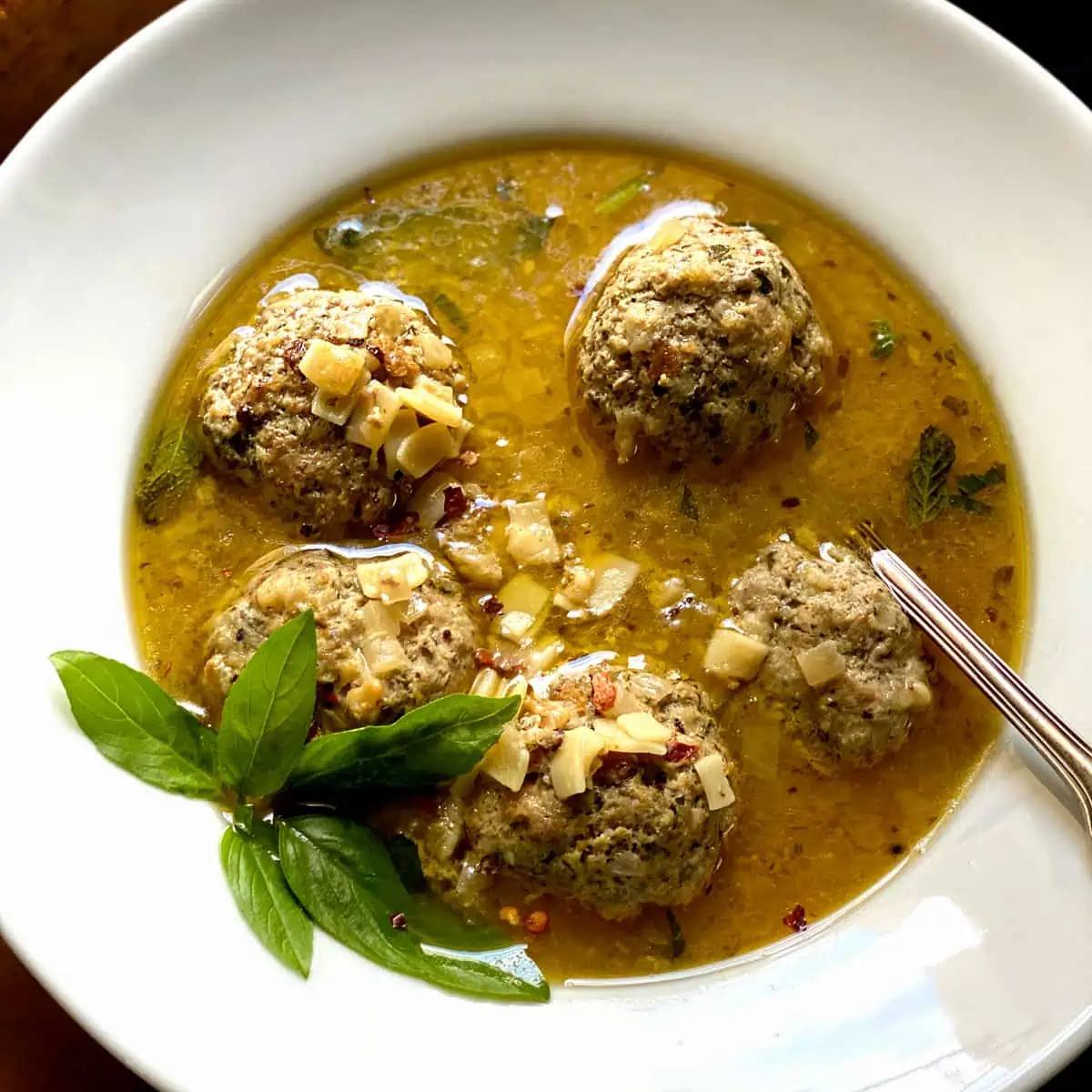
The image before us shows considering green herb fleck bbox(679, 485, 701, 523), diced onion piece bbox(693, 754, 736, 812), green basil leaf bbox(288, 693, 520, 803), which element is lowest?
diced onion piece bbox(693, 754, 736, 812)

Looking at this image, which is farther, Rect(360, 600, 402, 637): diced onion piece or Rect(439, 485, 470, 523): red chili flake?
Rect(439, 485, 470, 523): red chili flake

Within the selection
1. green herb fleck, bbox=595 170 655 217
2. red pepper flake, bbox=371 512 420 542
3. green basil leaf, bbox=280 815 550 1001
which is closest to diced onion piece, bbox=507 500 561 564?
red pepper flake, bbox=371 512 420 542

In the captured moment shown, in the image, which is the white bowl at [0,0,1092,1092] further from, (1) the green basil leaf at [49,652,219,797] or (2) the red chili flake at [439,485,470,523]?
(2) the red chili flake at [439,485,470,523]

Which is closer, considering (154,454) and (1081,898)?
(1081,898)

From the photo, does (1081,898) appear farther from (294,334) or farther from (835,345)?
(294,334)

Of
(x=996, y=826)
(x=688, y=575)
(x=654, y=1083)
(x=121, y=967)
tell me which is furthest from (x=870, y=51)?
(x=121, y=967)

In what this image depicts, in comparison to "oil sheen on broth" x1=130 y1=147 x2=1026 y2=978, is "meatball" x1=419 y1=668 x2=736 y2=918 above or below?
below

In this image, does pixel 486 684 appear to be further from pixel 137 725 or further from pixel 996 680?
pixel 996 680
